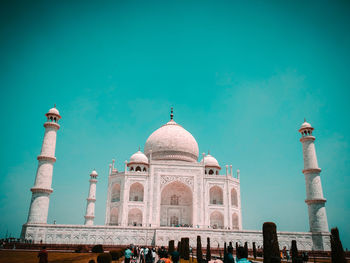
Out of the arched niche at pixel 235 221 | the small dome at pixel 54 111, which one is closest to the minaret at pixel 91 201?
the small dome at pixel 54 111

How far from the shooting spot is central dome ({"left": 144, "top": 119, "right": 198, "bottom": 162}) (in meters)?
30.0

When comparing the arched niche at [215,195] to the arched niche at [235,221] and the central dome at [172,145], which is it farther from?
the central dome at [172,145]

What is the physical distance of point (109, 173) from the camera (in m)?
27.4

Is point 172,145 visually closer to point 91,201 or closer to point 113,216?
point 113,216

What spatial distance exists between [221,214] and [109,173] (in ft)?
35.4

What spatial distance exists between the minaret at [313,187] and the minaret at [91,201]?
2000 cm

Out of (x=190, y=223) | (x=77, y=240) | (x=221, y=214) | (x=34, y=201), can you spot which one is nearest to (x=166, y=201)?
(x=190, y=223)

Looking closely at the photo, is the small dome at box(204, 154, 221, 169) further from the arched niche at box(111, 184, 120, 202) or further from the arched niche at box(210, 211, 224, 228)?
the arched niche at box(111, 184, 120, 202)

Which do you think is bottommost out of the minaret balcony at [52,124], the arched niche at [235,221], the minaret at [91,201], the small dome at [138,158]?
the arched niche at [235,221]

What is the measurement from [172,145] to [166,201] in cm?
566

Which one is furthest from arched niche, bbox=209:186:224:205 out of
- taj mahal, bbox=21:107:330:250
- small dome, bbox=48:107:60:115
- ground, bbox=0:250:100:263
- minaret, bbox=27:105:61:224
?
ground, bbox=0:250:100:263

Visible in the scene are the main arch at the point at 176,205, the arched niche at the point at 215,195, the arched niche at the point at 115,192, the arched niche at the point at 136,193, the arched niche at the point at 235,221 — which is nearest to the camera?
the main arch at the point at 176,205

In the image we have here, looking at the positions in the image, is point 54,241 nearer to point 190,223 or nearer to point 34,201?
point 34,201

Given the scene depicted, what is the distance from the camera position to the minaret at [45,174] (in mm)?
21016
